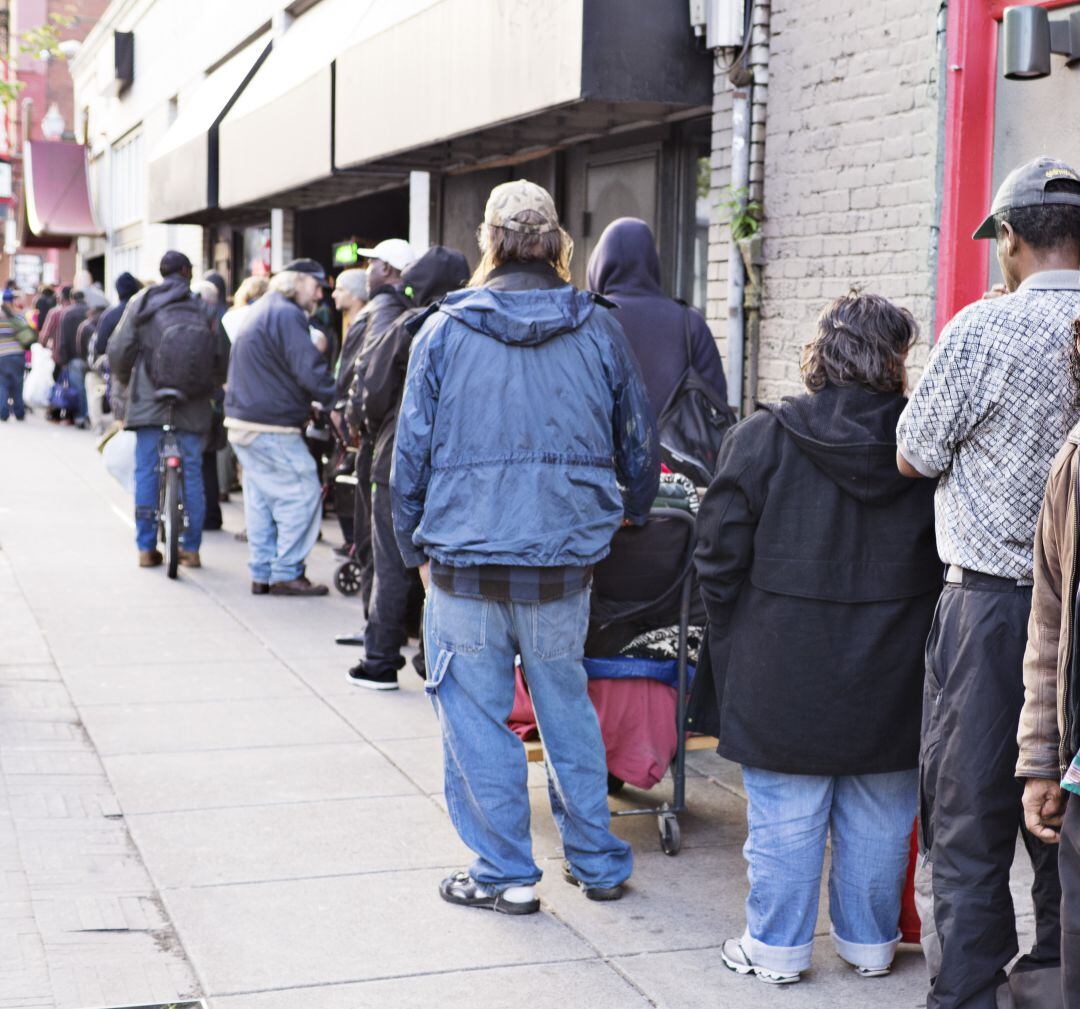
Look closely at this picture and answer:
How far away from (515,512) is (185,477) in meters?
6.41

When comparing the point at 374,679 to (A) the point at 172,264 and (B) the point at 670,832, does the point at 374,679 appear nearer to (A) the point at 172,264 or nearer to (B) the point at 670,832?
(B) the point at 670,832

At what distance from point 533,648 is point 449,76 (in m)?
6.09

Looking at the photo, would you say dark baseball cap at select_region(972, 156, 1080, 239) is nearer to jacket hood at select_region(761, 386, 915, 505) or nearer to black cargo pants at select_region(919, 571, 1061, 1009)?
jacket hood at select_region(761, 386, 915, 505)

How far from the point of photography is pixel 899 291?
6977mm

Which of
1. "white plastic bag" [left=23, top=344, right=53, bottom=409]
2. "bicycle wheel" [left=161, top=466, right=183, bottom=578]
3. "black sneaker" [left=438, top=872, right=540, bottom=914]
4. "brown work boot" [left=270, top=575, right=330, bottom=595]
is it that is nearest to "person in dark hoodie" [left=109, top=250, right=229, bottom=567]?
"bicycle wheel" [left=161, top=466, right=183, bottom=578]

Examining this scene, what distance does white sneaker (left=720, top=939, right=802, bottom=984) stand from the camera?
4.14 metres

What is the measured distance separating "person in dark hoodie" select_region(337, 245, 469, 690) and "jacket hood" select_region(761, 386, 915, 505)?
290 cm

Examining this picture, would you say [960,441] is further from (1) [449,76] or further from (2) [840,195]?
(1) [449,76]

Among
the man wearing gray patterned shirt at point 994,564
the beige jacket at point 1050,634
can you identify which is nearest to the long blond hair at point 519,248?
the man wearing gray patterned shirt at point 994,564

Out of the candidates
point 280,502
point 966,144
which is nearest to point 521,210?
point 966,144

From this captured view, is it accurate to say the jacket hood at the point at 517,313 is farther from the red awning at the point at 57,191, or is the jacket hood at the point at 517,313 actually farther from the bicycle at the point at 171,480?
the red awning at the point at 57,191

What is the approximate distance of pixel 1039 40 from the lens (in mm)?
5918

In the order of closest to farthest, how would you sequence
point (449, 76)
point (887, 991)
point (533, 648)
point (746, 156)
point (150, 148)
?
point (887, 991), point (533, 648), point (746, 156), point (449, 76), point (150, 148)

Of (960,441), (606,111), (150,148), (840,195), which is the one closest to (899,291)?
(840,195)
